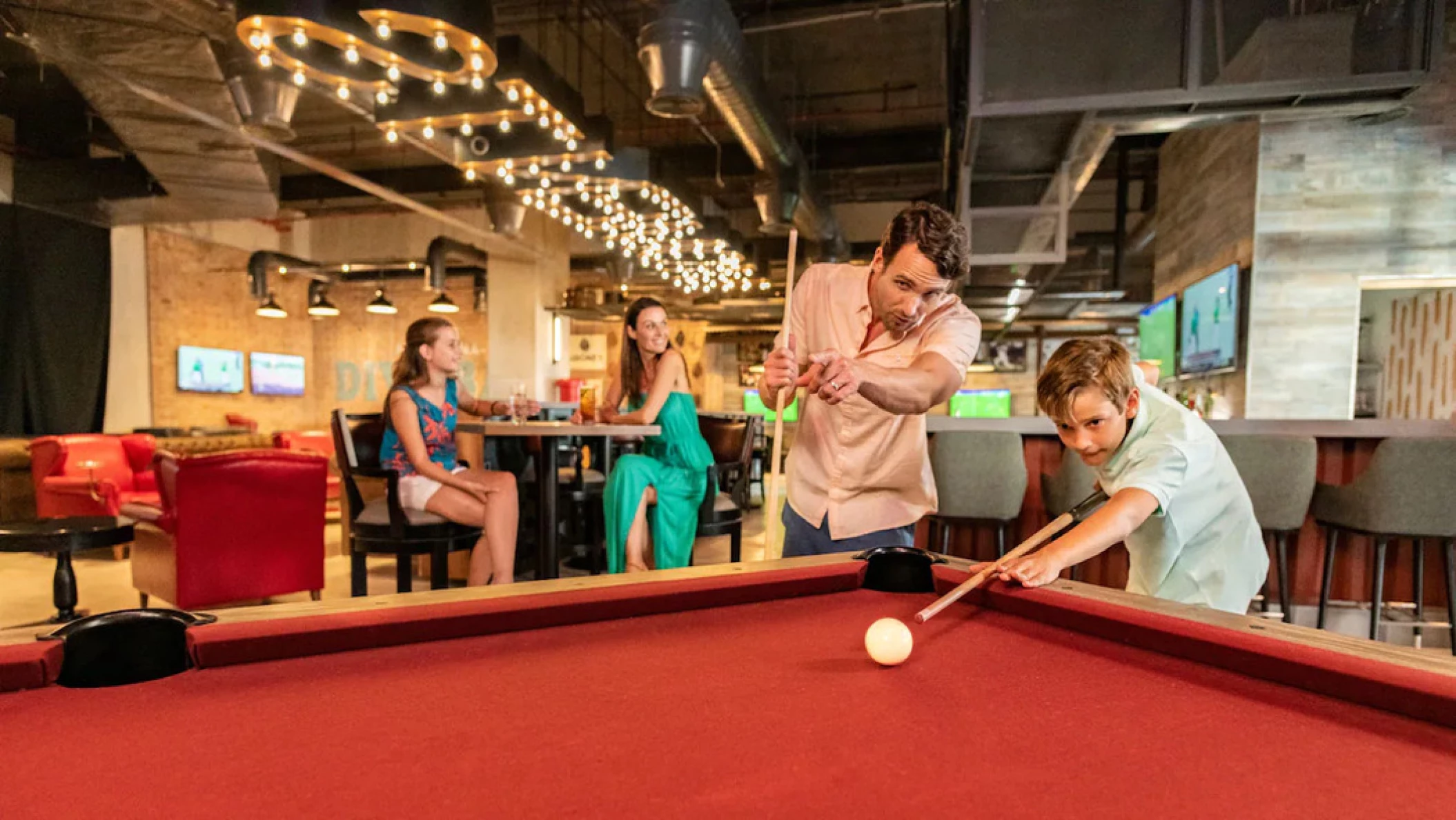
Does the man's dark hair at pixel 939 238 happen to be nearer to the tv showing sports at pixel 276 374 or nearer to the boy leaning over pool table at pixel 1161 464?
the boy leaning over pool table at pixel 1161 464

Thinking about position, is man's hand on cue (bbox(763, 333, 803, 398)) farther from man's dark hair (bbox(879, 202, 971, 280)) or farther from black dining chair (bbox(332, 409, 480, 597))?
black dining chair (bbox(332, 409, 480, 597))

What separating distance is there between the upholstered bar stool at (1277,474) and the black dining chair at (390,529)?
3.46 m

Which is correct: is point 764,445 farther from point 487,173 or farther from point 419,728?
point 419,728

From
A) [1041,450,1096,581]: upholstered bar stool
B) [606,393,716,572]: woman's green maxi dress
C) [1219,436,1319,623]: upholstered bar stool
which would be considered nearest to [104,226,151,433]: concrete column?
[606,393,716,572]: woman's green maxi dress

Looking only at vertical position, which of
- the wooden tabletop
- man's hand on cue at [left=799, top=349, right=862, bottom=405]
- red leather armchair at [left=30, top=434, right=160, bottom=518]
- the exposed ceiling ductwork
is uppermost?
the exposed ceiling ductwork

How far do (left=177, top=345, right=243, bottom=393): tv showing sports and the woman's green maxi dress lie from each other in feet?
29.5

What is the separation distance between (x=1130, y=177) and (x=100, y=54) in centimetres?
978

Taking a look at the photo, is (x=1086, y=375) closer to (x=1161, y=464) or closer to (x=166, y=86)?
(x=1161, y=464)

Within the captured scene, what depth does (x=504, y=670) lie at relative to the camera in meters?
1.04

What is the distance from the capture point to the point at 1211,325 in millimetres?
5609

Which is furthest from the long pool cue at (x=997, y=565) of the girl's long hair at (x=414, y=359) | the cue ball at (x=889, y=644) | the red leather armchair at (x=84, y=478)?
the red leather armchair at (x=84, y=478)

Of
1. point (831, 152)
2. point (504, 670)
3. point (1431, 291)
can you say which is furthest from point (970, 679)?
point (1431, 291)

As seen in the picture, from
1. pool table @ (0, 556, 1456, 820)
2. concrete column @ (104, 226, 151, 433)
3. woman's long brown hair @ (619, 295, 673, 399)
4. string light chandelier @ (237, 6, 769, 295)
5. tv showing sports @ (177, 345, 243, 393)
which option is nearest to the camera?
pool table @ (0, 556, 1456, 820)

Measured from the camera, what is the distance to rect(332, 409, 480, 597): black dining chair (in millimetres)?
3000
